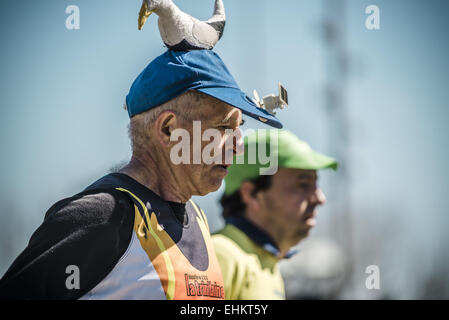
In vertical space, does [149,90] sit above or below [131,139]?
above

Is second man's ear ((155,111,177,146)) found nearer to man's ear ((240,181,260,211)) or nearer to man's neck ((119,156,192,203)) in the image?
man's neck ((119,156,192,203))

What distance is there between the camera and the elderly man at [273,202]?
14.1ft

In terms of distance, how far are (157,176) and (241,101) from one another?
0.47 metres

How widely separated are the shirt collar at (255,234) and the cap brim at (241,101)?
156 cm

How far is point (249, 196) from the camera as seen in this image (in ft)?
14.9

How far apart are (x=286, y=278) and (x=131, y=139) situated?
962 centimetres

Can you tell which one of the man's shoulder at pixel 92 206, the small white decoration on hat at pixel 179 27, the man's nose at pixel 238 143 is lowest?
the man's shoulder at pixel 92 206

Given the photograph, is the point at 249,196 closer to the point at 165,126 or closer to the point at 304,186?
the point at 304,186

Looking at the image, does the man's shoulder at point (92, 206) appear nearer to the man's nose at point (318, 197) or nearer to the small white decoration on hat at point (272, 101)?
the small white decoration on hat at point (272, 101)

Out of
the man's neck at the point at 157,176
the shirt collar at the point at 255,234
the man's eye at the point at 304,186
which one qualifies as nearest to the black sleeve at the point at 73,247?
the man's neck at the point at 157,176

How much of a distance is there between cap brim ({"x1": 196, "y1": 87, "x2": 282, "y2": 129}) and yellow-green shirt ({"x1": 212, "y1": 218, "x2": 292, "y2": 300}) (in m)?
1.24

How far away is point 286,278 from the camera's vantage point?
1212cm

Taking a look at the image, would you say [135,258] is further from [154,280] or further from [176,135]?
[176,135]
